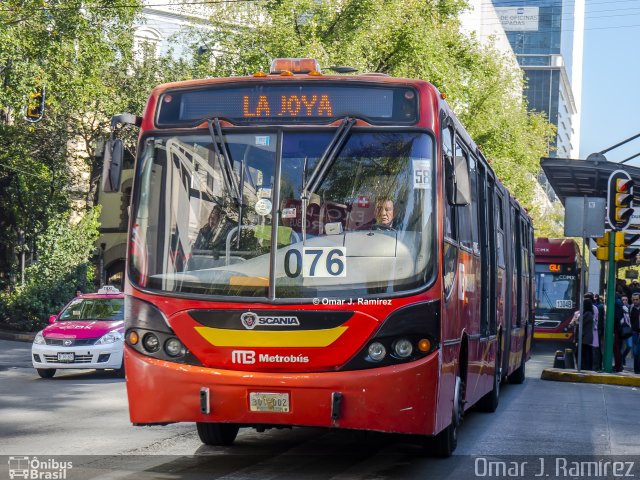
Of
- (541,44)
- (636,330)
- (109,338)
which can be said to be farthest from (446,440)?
(541,44)

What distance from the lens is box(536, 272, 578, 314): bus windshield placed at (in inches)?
1433

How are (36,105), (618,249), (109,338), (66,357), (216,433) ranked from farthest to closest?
(36,105) < (618,249) < (109,338) < (66,357) < (216,433)

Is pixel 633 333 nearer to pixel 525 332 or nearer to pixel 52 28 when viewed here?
pixel 525 332

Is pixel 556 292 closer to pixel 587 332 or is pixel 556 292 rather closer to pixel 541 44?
pixel 587 332

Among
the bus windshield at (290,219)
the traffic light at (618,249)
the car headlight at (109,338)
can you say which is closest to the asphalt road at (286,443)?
the bus windshield at (290,219)

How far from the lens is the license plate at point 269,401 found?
28.1 ft

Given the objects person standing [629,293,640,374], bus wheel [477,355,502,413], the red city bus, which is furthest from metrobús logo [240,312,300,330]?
the red city bus

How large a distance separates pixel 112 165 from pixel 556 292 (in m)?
28.8

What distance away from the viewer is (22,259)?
3562 cm

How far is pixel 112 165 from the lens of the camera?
9.27 metres

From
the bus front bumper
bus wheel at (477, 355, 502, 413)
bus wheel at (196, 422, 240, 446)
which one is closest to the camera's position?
the bus front bumper

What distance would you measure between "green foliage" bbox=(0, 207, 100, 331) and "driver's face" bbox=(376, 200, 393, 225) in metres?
25.2

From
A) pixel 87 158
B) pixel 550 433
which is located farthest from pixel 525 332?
pixel 87 158

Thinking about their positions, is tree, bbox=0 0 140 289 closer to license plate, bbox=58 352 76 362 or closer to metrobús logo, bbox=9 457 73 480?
license plate, bbox=58 352 76 362
